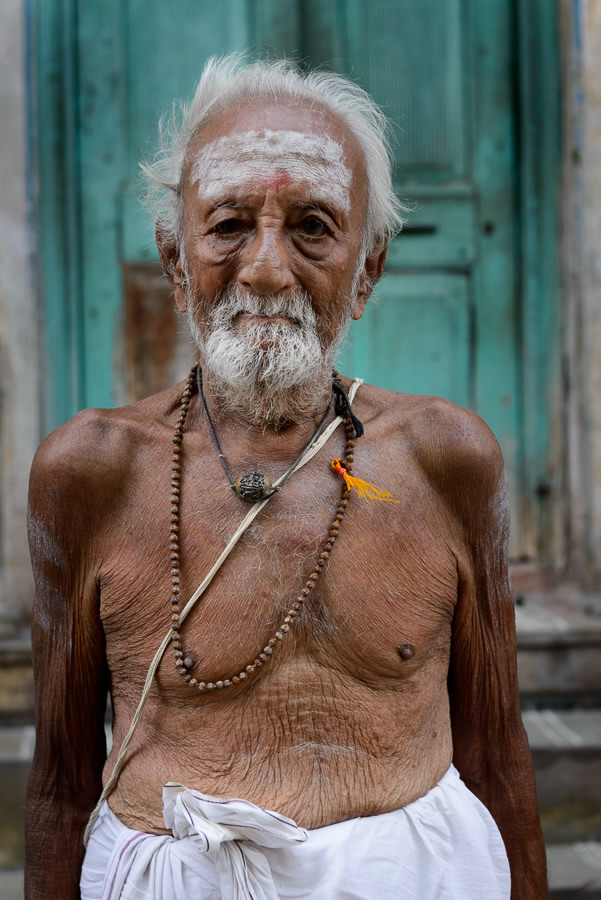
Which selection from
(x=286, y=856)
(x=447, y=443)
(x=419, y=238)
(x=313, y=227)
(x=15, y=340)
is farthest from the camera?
(x=419, y=238)

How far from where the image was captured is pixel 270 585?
1.49m

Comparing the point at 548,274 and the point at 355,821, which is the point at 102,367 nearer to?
the point at 548,274

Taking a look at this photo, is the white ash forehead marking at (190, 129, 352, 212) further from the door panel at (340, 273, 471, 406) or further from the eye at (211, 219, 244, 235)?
the door panel at (340, 273, 471, 406)

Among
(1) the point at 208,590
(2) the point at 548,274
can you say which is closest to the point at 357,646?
(1) the point at 208,590

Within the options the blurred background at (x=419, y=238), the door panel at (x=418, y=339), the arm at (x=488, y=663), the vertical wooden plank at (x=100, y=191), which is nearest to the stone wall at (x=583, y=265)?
the blurred background at (x=419, y=238)

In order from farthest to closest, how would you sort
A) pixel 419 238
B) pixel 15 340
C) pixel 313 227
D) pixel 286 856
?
pixel 419 238
pixel 15 340
pixel 313 227
pixel 286 856

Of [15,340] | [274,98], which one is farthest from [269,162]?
[15,340]

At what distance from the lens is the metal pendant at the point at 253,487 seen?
1.50 meters

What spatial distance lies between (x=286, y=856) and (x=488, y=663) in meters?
0.53

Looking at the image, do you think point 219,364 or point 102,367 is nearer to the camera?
point 219,364

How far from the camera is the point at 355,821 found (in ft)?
4.75

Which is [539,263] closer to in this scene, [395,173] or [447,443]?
[395,173]

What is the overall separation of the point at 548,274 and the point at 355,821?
280 centimetres

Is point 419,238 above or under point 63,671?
above
